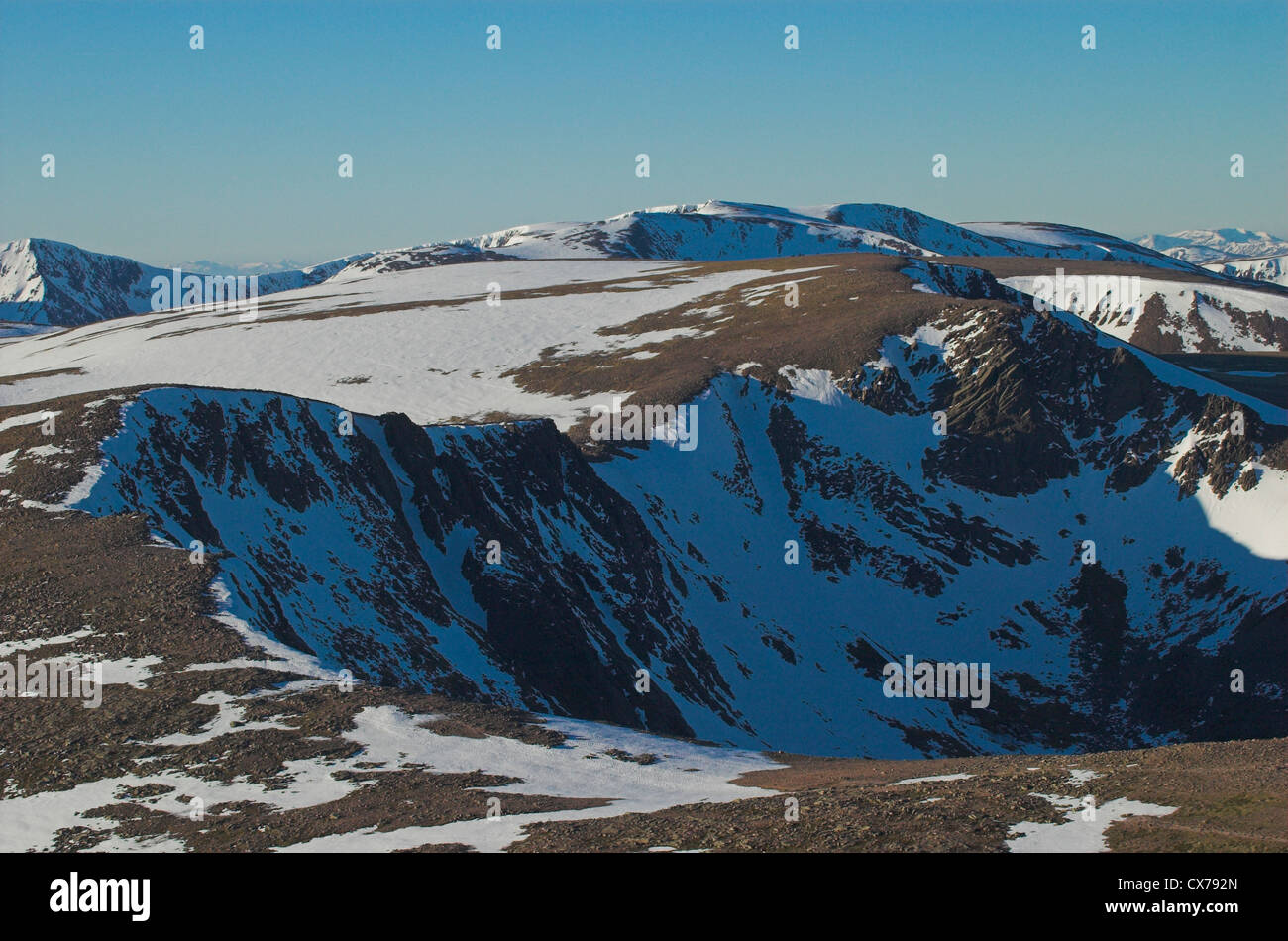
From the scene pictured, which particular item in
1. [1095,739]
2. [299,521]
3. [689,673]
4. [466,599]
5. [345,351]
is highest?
[345,351]

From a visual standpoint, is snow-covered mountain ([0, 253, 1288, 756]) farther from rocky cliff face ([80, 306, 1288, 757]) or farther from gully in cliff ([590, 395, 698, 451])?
gully in cliff ([590, 395, 698, 451])

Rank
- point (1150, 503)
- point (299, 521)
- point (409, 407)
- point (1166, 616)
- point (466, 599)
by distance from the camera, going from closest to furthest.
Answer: point (299, 521)
point (466, 599)
point (1166, 616)
point (1150, 503)
point (409, 407)

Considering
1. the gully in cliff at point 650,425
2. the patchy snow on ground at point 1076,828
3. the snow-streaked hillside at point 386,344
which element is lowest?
the patchy snow on ground at point 1076,828

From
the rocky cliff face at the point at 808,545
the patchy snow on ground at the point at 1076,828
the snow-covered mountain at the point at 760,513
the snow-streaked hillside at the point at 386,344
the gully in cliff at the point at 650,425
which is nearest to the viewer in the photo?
the patchy snow on ground at the point at 1076,828

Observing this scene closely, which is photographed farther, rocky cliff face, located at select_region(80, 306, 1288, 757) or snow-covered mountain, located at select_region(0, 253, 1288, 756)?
snow-covered mountain, located at select_region(0, 253, 1288, 756)

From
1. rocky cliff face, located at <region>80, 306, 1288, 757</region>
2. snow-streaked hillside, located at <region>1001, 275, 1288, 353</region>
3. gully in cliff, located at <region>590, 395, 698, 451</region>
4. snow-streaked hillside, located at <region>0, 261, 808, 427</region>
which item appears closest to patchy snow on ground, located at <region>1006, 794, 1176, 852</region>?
rocky cliff face, located at <region>80, 306, 1288, 757</region>

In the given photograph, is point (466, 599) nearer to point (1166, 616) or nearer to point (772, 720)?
point (772, 720)

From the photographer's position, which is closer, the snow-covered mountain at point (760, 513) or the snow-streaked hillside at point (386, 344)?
the snow-covered mountain at point (760, 513)

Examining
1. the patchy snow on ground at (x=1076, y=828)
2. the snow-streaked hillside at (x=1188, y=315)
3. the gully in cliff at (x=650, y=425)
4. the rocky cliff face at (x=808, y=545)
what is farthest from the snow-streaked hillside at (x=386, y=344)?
the patchy snow on ground at (x=1076, y=828)

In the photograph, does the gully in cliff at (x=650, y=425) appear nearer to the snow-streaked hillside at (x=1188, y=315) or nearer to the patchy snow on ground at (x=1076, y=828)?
the patchy snow on ground at (x=1076, y=828)

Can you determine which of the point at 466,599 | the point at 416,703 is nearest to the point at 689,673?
the point at 466,599
